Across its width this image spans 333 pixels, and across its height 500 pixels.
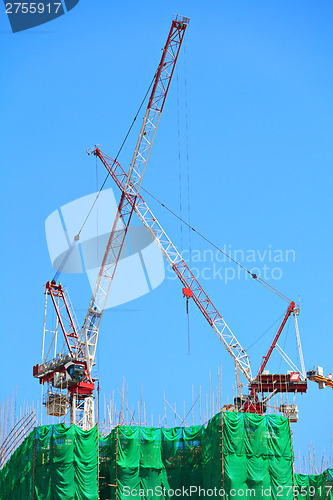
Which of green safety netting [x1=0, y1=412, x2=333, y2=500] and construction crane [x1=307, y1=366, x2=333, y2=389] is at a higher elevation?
construction crane [x1=307, y1=366, x2=333, y2=389]

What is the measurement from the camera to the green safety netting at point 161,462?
74.9m

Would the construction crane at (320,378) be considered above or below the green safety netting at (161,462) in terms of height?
above

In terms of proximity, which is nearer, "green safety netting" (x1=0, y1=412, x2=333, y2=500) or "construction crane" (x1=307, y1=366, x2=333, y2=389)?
"green safety netting" (x1=0, y1=412, x2=333, y2=500)

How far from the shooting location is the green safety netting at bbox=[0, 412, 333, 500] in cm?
7488

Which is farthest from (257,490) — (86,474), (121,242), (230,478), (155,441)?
(121,242)

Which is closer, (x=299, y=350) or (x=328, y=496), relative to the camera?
(x=328, y=496)

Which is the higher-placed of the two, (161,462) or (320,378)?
(320,378)

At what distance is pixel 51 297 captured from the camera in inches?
4722

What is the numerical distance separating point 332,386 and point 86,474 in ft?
196

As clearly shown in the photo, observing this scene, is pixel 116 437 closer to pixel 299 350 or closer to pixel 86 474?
pixel 86 474

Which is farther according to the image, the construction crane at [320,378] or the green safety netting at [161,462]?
the construction crane at [320,378]

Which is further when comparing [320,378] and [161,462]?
[320,378]

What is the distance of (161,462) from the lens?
7900cm

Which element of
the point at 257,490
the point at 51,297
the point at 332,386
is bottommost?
the point at 257,490
